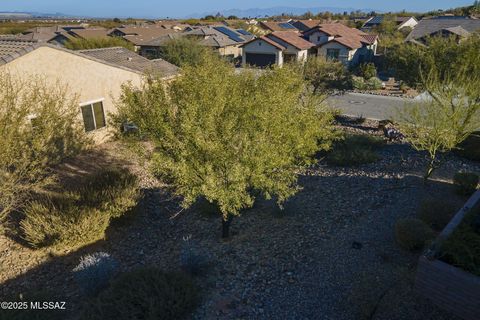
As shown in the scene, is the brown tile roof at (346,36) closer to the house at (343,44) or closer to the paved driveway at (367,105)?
the house at (343,44)

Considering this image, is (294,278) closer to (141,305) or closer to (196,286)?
(196,286)

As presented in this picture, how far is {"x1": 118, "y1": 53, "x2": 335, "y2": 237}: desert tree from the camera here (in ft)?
29.7

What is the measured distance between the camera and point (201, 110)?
9.36 meters

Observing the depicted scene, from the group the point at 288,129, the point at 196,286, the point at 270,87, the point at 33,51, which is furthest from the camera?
the point at 33,51

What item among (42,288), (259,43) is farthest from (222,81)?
(259,43)

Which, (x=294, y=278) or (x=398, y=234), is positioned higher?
(x=398, y=234)

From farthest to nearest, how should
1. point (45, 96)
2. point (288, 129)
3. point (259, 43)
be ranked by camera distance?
point (259, 43) → point (45, 96) → point (288, 129)

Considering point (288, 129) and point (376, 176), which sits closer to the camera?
point (288, 129)

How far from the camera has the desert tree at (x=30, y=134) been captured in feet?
37.1

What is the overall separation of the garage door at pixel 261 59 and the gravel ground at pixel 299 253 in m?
35.1

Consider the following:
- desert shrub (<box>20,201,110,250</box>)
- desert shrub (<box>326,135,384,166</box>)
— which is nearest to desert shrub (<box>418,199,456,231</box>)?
desert shrub (<box>326,135,384,166</box>)

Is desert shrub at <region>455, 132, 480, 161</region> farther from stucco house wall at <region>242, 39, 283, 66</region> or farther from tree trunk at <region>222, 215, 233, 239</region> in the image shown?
stucco house wall at <region>242, 39, 283, 66</region>

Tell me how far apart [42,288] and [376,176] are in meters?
14.1

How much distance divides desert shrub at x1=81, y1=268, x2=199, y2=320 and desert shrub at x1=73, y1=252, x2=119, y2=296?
654 millimetres
